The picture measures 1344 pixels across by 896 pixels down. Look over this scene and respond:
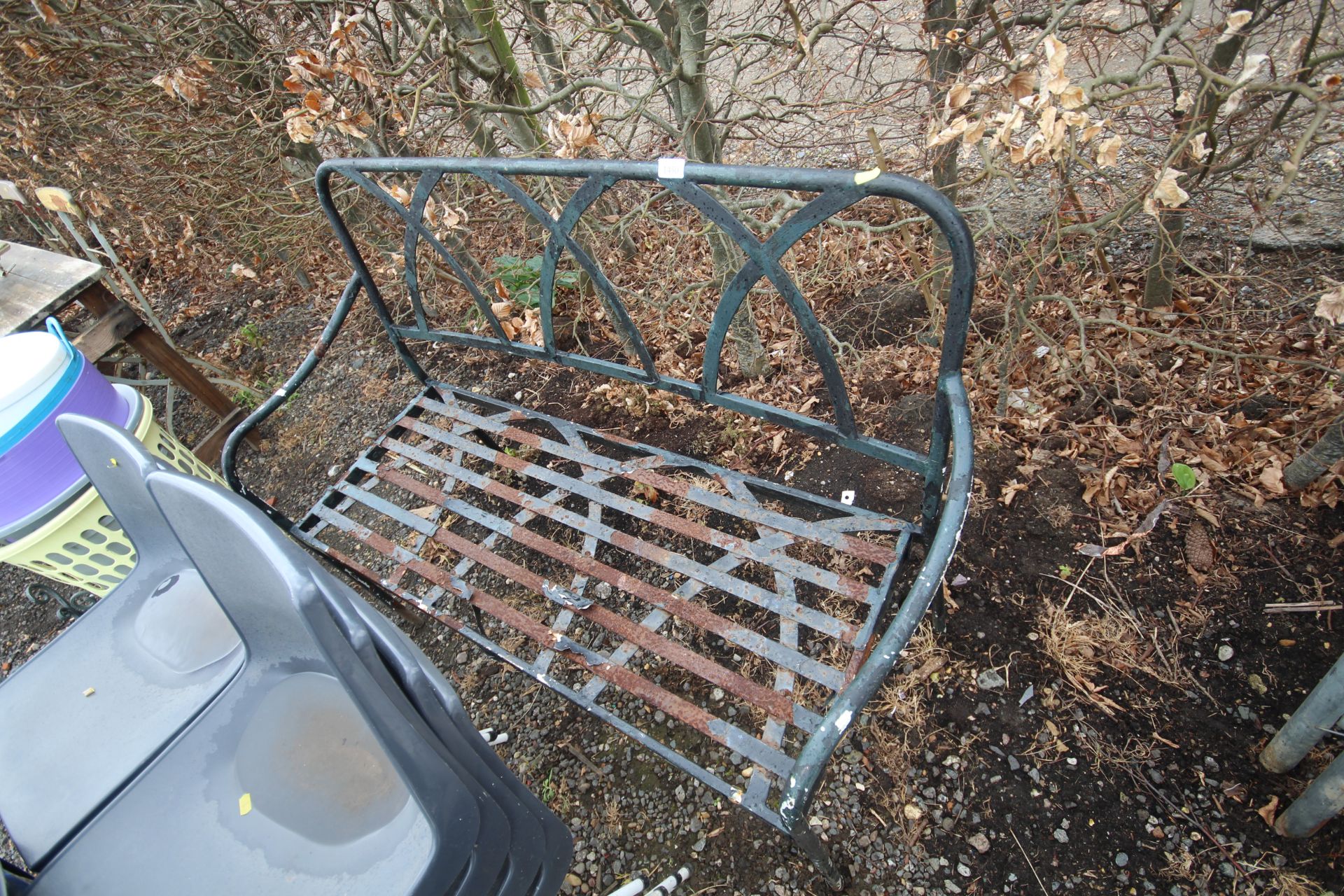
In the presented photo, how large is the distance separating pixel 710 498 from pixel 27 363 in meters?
Result: 2.19

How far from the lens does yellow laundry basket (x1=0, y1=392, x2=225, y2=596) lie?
2.19 m

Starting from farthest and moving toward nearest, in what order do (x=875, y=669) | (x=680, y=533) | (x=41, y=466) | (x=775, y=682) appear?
(x=680, y=533) < (x=41, y=466) < (x=775, y=682) < (x=875, y=669)

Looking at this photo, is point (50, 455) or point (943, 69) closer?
point (50, 455)

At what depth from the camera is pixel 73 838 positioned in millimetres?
1489

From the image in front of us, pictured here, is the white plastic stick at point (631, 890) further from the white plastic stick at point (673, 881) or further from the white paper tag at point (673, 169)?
the white paper tag at point (673, 169)

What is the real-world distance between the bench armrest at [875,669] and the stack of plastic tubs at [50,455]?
1.93 m

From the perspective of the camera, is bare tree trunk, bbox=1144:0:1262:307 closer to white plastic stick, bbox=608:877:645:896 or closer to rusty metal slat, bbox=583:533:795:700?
rusty metal slat, bbox=583:533:795:700

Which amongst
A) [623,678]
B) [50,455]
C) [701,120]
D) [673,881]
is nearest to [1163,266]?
[701,120]

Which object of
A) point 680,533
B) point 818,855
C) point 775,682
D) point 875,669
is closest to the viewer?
point 875,669

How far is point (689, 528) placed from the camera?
200 centimetres

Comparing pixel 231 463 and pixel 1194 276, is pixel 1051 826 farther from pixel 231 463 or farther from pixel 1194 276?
pixel 231 463

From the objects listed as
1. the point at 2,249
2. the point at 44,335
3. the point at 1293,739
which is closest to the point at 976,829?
the point at 1293,739

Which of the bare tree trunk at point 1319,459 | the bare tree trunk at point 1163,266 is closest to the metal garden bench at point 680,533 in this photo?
the bare tree trunk at point 1319,459

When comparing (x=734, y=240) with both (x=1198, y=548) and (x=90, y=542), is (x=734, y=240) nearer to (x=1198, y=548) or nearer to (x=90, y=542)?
(x=1198, y=548)
